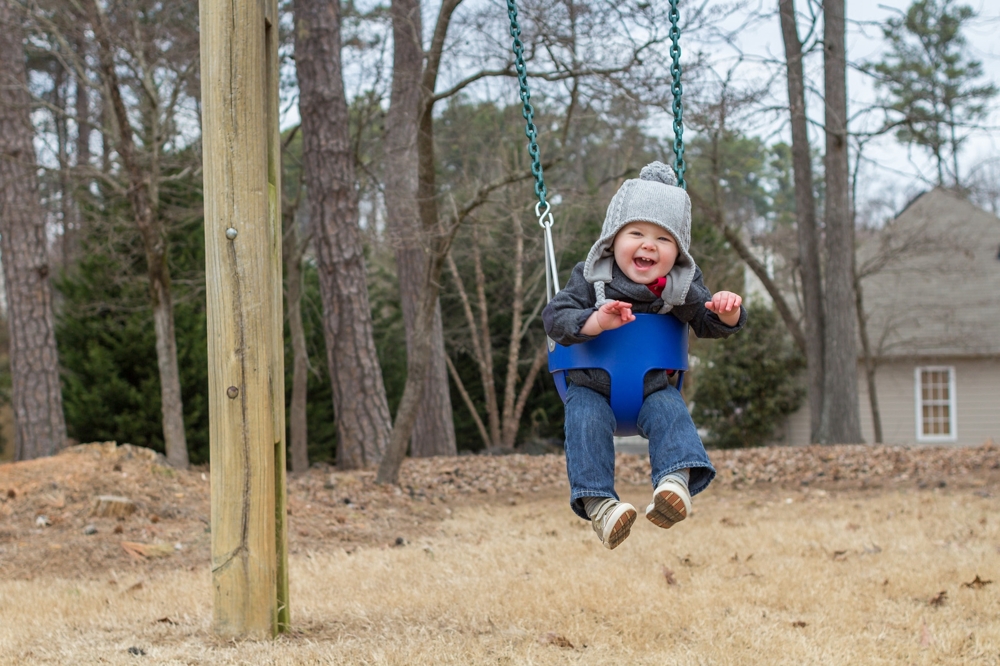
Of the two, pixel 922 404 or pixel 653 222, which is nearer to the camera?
pixel 653 222

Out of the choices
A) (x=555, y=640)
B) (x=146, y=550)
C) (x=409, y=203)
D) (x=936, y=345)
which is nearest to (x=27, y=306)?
(x=409, y=203)

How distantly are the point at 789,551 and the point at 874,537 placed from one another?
2.85ft

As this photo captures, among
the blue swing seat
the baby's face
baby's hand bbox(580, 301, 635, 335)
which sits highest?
the baby's face

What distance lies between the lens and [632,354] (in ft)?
12.1

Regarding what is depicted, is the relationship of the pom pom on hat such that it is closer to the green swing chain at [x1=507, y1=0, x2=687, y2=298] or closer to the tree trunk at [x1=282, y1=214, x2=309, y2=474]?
the green swing chain at [x1=507, y1=0, x2=687, y2=298]

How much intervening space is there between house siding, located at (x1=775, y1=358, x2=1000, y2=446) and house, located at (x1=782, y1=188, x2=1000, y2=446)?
0.02m

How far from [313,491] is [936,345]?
15.9 metres

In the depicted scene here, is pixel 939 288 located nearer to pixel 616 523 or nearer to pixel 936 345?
pixel 936 345

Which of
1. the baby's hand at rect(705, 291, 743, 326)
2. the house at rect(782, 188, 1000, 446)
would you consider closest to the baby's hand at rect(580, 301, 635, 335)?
the baby's hand at rect(705, 291, 743, 326)

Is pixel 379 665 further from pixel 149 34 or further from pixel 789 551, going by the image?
pixel 149 34

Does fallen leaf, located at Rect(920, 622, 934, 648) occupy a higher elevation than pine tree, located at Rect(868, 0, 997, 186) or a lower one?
lower

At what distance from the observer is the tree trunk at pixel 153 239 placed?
30.6ft

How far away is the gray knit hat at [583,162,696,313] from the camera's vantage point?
3.82 m

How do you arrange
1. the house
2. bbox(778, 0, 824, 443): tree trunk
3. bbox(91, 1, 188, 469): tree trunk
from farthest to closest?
1. the house
2. bbox(778, 0, 824, 443): tree trunk
3. bbox(91, 1, 188, 469): tree trunk
